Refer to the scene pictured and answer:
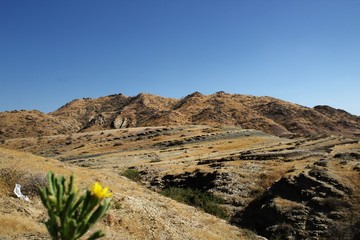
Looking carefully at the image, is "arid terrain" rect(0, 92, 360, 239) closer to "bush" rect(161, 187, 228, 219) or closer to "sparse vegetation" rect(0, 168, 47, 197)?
"sparse vegetation" rect(0, 168, 47, 197)

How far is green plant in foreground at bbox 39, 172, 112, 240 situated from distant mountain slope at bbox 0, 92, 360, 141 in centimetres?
10464

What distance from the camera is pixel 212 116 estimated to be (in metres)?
122

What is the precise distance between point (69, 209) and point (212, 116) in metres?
118

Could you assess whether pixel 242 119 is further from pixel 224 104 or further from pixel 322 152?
pixel 322 152

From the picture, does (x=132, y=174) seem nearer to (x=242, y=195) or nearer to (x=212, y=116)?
(x=242, y=195)

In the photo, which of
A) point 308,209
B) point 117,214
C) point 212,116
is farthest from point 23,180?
point 212,116

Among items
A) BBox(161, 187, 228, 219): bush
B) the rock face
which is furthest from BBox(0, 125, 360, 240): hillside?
BBox(161, 187, 228, 219): bush

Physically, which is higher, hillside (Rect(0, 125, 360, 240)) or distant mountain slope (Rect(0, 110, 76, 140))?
distant mountain slope (Rect(0, 110, 76, 140))

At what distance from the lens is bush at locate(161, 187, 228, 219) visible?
26562 millimetres

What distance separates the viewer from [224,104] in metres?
136

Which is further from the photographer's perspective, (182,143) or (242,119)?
(242,119)

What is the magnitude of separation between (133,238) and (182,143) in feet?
189

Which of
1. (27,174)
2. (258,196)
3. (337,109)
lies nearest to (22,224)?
(27,174)

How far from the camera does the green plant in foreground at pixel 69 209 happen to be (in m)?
4.61
